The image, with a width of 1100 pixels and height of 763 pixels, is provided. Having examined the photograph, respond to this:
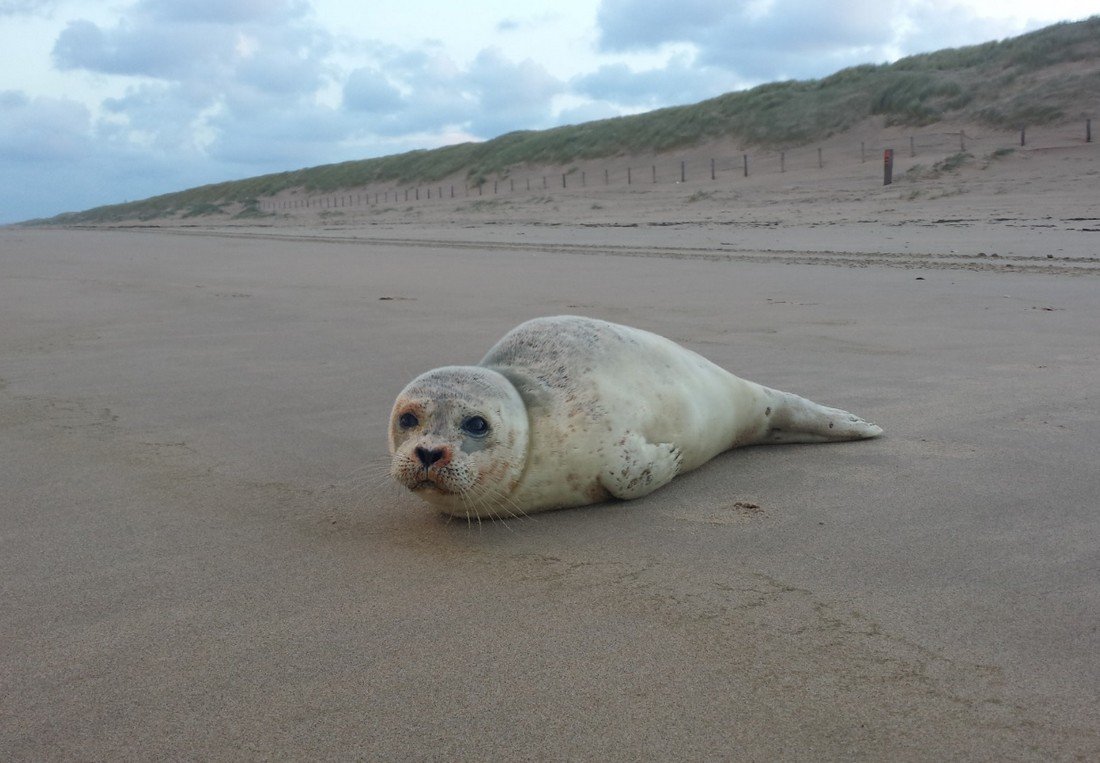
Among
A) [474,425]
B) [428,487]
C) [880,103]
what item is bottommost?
[428,487]

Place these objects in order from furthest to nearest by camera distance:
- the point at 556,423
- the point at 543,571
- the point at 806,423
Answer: the point at 806,423, the point at 556,423, the point at 543,571

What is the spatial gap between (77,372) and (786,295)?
4581mm

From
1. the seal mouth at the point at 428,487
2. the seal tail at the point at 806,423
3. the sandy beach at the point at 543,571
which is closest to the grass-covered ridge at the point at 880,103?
the sandy beach at the point at 543,571

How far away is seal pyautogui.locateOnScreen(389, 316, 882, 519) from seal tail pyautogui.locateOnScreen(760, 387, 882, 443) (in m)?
0.23

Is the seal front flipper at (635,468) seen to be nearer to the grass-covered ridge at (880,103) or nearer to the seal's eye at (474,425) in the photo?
the seal's eye at (474,425)

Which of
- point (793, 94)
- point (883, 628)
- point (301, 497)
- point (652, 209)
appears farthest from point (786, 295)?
point (793, 94)

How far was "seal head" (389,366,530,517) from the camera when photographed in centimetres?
265

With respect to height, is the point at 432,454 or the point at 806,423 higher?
the point at 432,454

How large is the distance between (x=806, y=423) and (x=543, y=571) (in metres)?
1.45

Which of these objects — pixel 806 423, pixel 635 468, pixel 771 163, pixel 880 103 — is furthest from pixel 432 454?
pixel 880 103

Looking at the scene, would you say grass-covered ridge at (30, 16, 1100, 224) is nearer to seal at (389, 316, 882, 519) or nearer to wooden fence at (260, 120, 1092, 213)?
wooden fence at (260, 120, 1092, 213)

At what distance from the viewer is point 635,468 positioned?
2.89 metres

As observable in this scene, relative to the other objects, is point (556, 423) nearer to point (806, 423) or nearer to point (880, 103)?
point (806, 423)

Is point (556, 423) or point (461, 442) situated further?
point (556, 423)
